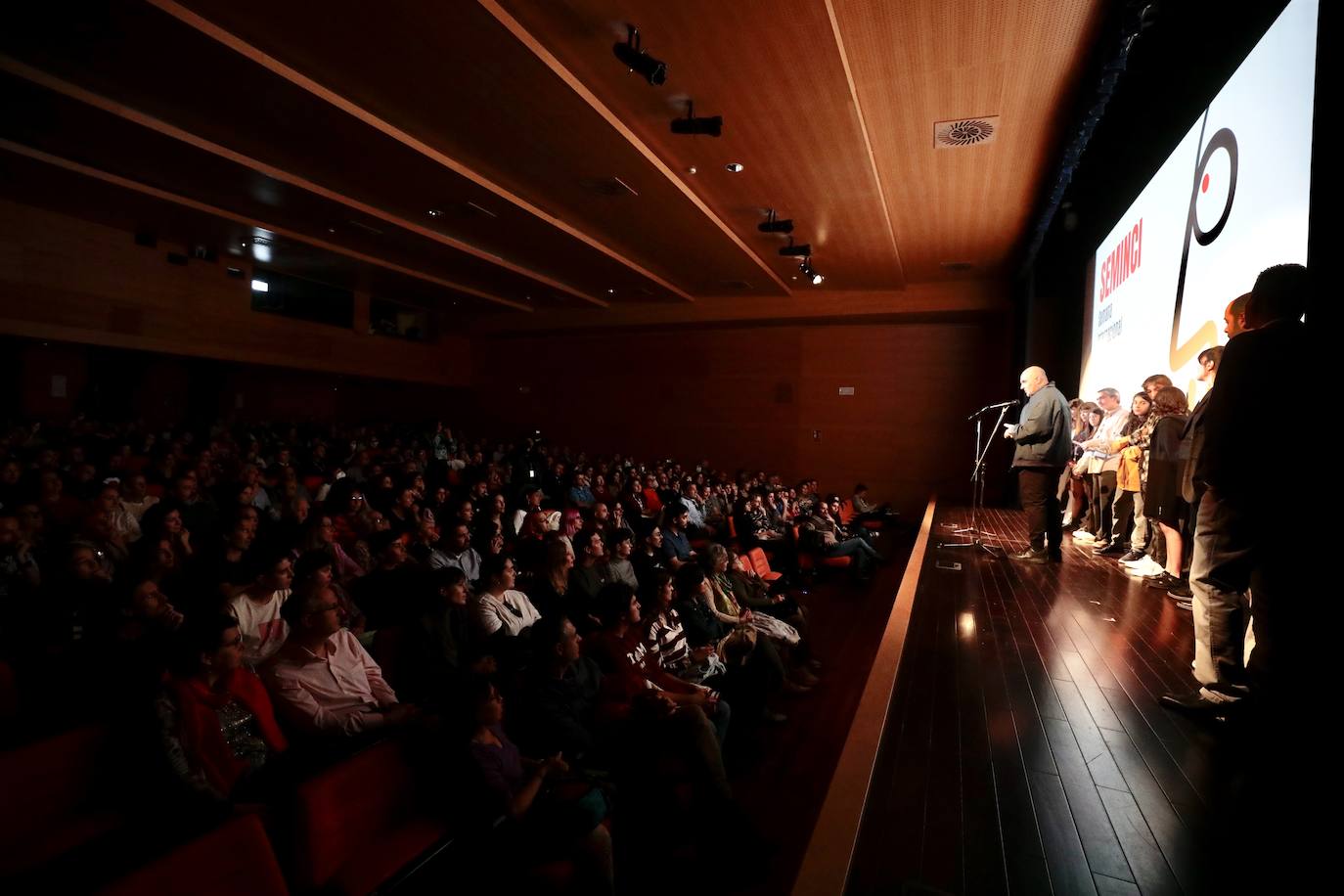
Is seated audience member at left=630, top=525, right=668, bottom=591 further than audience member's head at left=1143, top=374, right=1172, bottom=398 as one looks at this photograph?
Yes

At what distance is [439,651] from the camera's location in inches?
111

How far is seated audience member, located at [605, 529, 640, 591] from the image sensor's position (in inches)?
165

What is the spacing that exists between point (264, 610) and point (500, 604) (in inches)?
40.6

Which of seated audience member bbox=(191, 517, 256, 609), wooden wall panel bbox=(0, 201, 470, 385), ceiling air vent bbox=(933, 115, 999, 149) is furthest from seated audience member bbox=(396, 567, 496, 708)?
wooden wall panel bbox=(0, 201, 470, 385)

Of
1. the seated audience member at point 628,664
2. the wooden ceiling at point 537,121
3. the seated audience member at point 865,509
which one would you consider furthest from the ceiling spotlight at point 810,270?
the seated audience member at point 628,664

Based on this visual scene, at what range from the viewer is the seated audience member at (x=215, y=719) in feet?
6.15

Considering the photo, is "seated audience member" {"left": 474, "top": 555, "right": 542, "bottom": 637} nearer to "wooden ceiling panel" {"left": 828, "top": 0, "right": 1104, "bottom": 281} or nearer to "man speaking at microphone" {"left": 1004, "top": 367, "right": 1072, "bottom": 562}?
"man speaking at microphone" {"left": 1004, "top": 367, "right": 1072, "bottom": 562}

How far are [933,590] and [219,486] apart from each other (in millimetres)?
6140

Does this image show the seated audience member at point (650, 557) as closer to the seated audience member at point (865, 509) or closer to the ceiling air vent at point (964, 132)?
the ceiling air vent at point (964, 132)

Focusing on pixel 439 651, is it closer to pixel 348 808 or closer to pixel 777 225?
pixel 348 808

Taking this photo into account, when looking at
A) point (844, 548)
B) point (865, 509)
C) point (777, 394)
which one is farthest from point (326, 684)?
point (777, 394)

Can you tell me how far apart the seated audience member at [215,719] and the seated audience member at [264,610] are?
69cm

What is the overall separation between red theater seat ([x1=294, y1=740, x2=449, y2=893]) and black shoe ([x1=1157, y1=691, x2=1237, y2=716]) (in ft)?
7.74

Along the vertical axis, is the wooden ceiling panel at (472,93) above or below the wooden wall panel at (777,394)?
above
